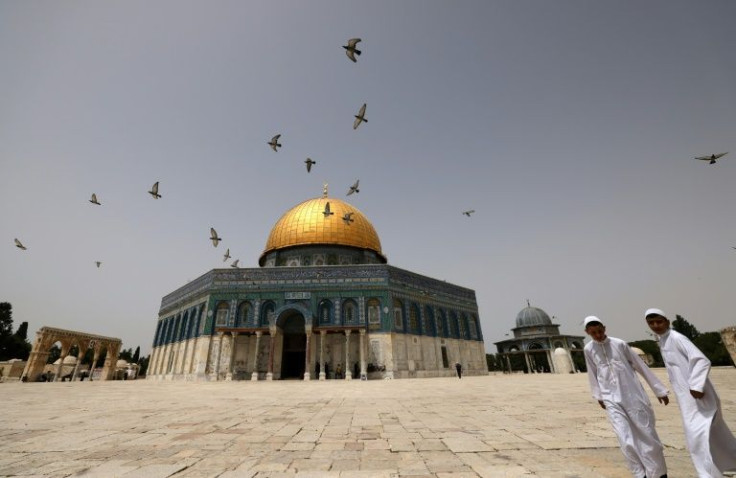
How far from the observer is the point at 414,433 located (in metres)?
4.35

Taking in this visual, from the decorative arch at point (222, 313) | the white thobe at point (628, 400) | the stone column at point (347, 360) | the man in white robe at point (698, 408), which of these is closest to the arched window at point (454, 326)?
the stone column at point (347, 360)

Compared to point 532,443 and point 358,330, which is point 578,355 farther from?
point 532,443

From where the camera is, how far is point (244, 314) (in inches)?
979

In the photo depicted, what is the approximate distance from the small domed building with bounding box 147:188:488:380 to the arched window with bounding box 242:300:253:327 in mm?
74

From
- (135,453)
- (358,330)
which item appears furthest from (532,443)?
(358,330)

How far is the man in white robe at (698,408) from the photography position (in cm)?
274

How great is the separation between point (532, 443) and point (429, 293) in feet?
82.0

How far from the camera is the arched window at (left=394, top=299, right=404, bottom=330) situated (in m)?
24.7

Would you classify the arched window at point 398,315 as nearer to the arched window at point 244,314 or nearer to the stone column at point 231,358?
the arched window at point 244,314

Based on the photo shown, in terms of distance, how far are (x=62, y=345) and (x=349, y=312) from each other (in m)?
21.1

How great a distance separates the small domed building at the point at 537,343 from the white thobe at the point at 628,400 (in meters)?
42.0

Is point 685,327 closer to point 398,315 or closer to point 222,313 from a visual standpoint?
point 398,315

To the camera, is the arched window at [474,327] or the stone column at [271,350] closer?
the stone column at [271,350]

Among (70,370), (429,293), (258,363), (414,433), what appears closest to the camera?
(414,433)
